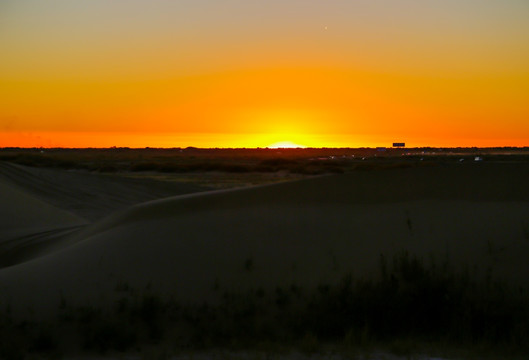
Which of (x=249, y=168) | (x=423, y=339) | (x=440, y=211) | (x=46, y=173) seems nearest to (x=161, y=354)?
(x=423, y=339)

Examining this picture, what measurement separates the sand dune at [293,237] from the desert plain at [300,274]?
42 millimetres

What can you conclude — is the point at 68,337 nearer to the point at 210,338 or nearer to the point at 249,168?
the point at 210,338

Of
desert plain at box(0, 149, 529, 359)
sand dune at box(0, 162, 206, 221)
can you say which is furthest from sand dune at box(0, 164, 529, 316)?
sand dune at box(0, 162, 206, 221)

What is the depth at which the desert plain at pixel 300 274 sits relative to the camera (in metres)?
9.99

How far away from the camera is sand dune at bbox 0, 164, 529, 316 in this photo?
39.1 feet

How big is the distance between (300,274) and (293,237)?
152 cm

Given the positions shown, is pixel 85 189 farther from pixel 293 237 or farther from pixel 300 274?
pixel 300 274

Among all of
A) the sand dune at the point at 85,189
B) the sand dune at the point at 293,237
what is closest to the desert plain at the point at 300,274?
the sand dune at the point at 293,237

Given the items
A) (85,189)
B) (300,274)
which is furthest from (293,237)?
(85,189)

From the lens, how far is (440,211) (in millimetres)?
14078

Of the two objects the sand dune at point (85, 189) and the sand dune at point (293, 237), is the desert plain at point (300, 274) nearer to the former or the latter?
the sand dune at point (293, 237)

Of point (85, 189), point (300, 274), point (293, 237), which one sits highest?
point (293, 237)

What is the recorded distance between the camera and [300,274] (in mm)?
12172

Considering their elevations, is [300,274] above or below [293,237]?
below
